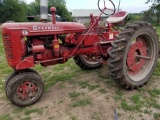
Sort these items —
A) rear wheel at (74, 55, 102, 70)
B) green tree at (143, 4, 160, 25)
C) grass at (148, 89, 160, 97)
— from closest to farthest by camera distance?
Result: grass at (148, 89, 160, 97), rear wheel at (74, 55, 102, 70), green tree at (143, 4, 160, 25)

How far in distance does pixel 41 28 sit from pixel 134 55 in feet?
6.30

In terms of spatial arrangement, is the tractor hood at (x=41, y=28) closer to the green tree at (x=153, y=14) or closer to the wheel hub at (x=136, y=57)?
the wheel hub at (x=136, y=57)

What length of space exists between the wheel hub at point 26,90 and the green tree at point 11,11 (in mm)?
23536

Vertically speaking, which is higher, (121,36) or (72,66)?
(121,36)

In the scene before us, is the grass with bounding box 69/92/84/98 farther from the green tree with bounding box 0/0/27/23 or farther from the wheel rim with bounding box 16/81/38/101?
the green tree with bounding box 0/0/27/23

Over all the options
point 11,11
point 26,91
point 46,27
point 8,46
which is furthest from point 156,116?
point 11,11

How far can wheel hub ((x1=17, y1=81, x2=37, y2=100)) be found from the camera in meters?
3.31

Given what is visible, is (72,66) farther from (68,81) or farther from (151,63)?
(151,63)

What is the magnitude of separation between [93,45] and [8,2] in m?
25.3

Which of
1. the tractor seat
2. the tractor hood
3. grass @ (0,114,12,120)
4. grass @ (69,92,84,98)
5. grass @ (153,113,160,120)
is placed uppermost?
the tractor seat

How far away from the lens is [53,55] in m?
3.71

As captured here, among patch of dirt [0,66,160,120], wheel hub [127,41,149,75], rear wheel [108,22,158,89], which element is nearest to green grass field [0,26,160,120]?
patch of dirt [0,66,160,120]

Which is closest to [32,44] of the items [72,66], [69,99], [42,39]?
[42,39]

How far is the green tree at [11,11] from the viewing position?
82.7ft
